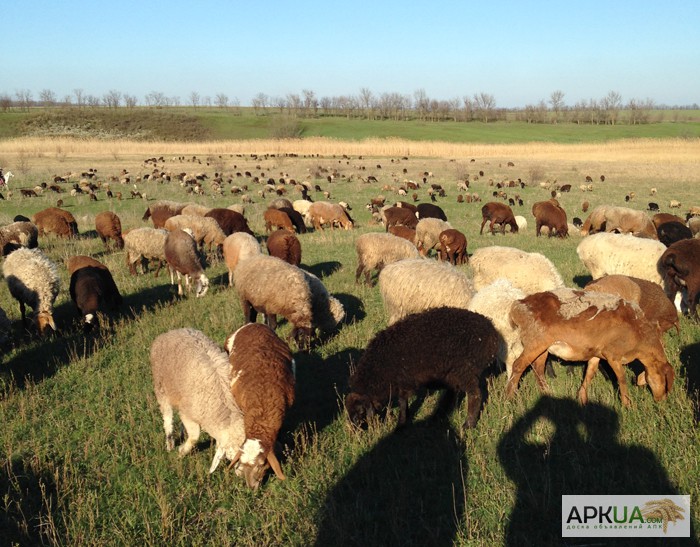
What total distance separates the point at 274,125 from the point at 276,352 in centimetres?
8104

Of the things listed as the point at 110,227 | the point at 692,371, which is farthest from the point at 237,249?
the point at 692,371

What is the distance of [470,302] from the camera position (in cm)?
749

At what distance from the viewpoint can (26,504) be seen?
459 cm

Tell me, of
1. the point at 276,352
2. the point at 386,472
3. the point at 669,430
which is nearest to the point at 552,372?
the point at 669,430

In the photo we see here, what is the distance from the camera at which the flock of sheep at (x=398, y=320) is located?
5133 millimetres

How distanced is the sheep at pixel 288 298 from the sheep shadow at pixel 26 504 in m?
3.95

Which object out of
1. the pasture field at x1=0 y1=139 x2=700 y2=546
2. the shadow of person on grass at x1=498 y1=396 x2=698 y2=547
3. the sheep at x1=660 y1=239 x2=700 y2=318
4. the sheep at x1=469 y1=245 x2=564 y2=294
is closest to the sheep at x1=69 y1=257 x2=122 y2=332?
the pasture field at x1=0 y1=139 x2=700 y2=546

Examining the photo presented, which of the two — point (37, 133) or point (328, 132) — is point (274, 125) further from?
point (37, 133)

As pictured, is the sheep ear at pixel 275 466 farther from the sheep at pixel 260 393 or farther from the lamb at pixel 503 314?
the lamb at pixel 503 314

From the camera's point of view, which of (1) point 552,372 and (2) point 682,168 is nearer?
(1) point 552,372

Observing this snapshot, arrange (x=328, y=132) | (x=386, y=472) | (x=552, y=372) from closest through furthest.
Result: (x=386, y=472)
(x=552, y=372)
(x=328, y=132)

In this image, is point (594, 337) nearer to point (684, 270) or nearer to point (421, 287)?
point (421, 287)

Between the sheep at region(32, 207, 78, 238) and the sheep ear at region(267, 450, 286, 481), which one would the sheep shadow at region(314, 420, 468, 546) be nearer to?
the sheep ear at region(267, 450, 286, 481)

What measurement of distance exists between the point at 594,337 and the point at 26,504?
6.27 metres
